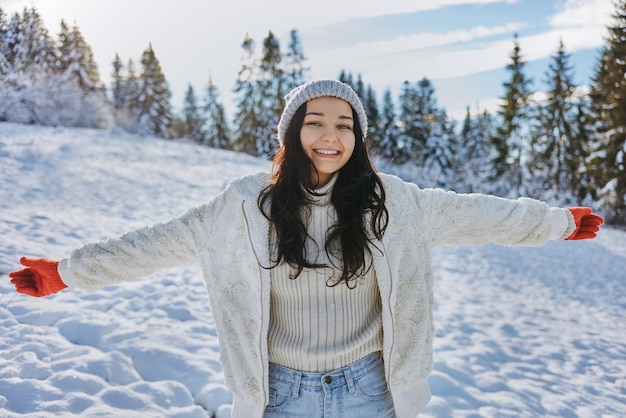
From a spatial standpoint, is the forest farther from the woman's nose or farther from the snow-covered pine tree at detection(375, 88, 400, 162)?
the woman's nose

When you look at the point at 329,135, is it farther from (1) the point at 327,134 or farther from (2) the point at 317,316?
(2) the point at 317,316

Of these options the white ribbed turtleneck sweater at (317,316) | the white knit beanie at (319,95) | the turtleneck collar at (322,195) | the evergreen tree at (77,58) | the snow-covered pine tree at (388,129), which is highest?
the evergreen tree at (77,58)

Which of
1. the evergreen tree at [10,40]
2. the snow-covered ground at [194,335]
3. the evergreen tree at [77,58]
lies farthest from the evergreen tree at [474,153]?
the evergreen tree at [10,40]

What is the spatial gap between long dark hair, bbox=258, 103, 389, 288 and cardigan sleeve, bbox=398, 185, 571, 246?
209 mm

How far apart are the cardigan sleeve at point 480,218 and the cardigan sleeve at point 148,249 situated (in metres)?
0.91

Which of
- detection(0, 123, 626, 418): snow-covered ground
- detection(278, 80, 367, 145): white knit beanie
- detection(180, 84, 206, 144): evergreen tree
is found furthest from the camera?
detection(180, 84, 206, 144): evergreen tree

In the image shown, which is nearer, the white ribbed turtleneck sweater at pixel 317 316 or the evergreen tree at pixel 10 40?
the white ribbed turtleneck sweater at pixel 317 316

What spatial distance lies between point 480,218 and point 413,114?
32594 millimetres

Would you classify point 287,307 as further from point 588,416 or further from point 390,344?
point 588,416

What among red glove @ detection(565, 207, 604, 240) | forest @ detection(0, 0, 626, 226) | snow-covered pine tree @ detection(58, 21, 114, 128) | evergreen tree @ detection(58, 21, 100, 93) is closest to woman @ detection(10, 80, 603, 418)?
red glove @ detection(565, 207, 604, 240)

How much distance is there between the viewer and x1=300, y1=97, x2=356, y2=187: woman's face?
1.92 m

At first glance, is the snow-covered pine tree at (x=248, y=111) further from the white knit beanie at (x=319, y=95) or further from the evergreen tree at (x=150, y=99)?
the white knit beanie at (x=319, y=95)

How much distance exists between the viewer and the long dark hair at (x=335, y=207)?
1.85 metres

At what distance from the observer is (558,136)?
1044 inches
